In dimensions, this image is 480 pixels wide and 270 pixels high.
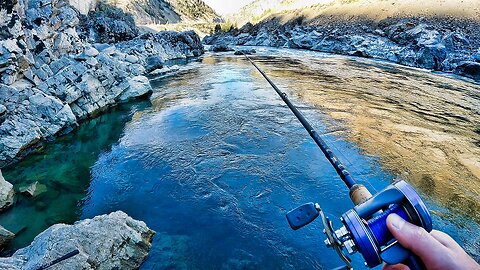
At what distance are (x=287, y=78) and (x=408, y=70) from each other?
37.6 ft

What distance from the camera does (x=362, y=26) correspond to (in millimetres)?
42594

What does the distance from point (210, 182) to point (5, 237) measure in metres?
4.43

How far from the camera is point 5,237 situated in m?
6.03

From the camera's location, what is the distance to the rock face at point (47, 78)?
35.2 feet

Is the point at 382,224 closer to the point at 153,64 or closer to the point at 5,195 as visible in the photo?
the point at 5,195

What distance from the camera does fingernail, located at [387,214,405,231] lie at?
1.63 meters

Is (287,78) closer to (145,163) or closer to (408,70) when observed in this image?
(408,70)

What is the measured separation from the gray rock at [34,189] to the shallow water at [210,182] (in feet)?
0.60

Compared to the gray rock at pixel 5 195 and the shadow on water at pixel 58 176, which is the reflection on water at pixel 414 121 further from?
the gray rock at pixel 5 195

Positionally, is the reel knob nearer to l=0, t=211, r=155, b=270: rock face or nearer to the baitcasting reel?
the baitcasting reel

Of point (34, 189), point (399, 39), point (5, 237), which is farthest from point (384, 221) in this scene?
point (399, 39)

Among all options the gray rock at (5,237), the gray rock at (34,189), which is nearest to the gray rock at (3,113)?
the gray rock at (34,189)

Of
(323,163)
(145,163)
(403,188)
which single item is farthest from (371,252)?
(145,163)

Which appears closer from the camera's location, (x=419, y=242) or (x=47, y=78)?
(x=419, y=242)
